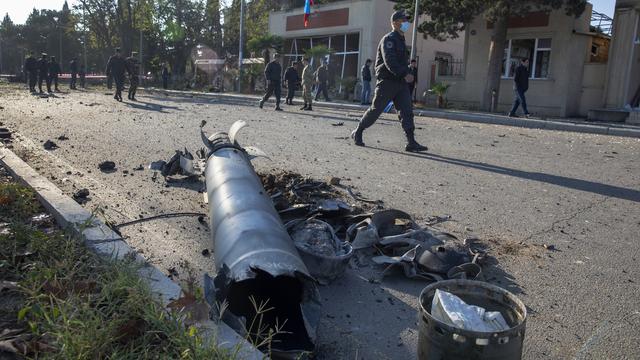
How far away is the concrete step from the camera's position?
17.6 m

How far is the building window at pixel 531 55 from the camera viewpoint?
71.5 feet

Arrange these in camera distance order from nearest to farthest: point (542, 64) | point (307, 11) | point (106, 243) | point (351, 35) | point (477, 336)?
point (477, 336), point (106, 243), point (542, 64), point (307, 11), point (351, 35)

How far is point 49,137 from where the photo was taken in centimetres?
945

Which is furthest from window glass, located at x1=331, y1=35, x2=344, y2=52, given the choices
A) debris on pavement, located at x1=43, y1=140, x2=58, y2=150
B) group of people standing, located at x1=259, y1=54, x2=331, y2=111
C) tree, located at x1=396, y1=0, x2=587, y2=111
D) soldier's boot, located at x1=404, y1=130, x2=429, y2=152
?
debris on pavement, located at x1=43, y1=140, x2=58, y2=150

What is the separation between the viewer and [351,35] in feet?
102

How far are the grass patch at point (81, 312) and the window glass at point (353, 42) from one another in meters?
28.8

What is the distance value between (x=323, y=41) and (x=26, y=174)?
29248 millimetres

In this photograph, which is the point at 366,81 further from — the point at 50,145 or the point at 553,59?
the point at 50,145

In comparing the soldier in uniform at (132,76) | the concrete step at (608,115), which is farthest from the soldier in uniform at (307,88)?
the concrete step at (608,115)

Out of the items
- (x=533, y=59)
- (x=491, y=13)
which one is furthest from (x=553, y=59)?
(x=491, y=13)

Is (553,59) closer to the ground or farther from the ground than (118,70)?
farther from the ground

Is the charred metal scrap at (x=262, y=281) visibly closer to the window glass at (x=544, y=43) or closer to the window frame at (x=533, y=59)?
the window frame at (x=533, y=59)

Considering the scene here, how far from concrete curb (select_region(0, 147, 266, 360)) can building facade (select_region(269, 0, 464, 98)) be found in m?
25.5

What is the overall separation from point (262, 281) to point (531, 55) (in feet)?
73.6
